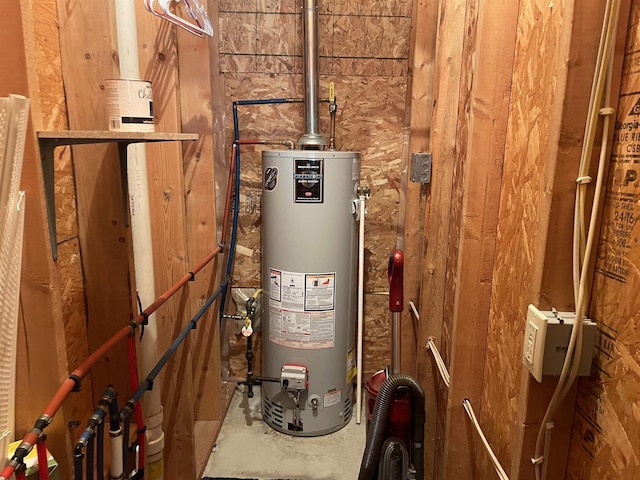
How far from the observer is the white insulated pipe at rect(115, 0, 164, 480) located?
1.27 meters

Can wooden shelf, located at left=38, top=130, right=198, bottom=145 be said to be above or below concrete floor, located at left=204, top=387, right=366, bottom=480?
above

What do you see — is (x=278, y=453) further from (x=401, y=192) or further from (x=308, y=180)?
(x=401, y=192)

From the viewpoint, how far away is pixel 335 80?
251 cm

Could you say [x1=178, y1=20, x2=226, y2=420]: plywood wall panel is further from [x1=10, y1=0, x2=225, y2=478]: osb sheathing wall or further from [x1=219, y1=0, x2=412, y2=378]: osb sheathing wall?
[x1=219, y1=0, x2=412, y2=378]: osb sheathing wall

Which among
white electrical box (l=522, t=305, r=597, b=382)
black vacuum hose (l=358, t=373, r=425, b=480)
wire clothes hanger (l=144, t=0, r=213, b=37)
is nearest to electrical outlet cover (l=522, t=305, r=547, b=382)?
white electrical box (l=522, t=305, r=597, b=382)

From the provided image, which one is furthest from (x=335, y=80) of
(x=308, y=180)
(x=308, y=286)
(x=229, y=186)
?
(x=308, y=286)

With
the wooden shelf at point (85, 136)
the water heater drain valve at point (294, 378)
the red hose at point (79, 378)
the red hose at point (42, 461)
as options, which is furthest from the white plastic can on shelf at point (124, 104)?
the water heater drain valve at point (294, 378)

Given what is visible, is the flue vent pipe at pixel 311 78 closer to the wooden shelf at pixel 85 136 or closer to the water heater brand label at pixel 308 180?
the water heater brand label at pixel 308 180

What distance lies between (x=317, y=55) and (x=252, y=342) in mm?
1630

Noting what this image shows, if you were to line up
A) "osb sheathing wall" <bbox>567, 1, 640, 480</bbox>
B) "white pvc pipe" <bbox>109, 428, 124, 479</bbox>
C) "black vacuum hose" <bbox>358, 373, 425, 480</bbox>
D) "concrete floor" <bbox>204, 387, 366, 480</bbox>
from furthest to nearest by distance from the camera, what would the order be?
1. "concrete floor" <bbox>204, 387, 366, 480</bbox>
2. "black vacuum hose" <bbox>358, 373, 425, 480</bbox>
3. "white pvc pipe" <bbox>109, 428, 124, 479</bbox>
4. "osb sheathing wall" <bbox>567, 1, 640, 480</bbox>

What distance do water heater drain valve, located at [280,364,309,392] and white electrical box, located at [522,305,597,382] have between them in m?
1.57

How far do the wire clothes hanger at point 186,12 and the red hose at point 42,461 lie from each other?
1.23m

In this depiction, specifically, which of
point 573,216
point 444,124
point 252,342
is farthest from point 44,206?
point 252,342

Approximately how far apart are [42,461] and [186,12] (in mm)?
1541
